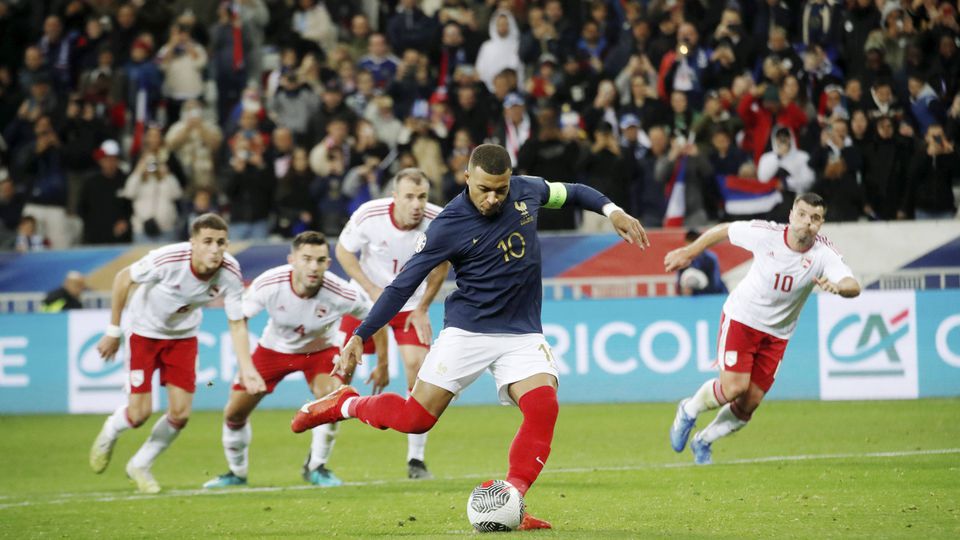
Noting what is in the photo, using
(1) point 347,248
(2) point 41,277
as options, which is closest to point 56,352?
(2) point 41,277

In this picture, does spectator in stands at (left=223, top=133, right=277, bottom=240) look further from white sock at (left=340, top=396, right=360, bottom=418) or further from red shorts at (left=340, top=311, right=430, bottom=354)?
white sock at (left=340, top=396, right=360, bottom=418)

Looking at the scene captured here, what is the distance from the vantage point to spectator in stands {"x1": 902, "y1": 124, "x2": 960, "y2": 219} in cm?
1791

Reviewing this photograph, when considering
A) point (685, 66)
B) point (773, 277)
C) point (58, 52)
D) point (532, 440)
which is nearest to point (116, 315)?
point (532, 440)

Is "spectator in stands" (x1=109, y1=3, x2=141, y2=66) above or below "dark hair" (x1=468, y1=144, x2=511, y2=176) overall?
below

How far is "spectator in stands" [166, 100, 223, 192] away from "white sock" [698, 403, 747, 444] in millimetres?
11237

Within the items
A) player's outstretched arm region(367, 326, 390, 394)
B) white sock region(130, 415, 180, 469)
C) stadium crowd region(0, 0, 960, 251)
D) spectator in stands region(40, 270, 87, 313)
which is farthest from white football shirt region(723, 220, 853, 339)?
spectator in stands region(40, 270, 87, 313)

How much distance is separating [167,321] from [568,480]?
3.67 m

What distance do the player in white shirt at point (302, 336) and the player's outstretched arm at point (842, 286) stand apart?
12.2ft

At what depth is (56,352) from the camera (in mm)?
18594

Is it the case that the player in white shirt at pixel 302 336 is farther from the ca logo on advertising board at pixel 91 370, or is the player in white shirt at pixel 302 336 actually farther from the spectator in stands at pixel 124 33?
the spectator in stands at pixel 124 33

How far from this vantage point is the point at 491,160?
316 inches

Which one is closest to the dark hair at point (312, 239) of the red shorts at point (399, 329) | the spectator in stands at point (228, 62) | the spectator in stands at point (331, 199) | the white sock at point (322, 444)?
the red shorts at point (399, 329)

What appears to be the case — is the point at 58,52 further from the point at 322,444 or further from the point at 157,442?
the point at 322,444

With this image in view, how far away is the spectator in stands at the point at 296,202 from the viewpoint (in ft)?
65.3
